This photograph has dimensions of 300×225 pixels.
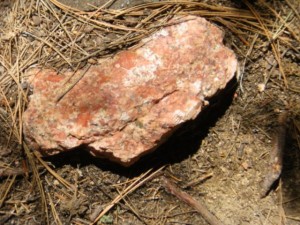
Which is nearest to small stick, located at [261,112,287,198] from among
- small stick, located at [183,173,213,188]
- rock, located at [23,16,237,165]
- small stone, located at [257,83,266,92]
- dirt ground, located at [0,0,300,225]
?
dirt ground, located at [0,0,300,225]

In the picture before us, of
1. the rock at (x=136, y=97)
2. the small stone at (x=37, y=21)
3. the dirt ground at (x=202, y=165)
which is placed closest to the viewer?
the rock at (x=136, y=97)

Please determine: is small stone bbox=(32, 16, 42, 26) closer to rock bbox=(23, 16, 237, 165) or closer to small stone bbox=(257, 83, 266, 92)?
rock bbox=(23, 16, 237, 165)

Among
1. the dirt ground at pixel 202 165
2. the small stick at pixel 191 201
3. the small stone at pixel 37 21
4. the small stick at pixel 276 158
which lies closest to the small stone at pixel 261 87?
the dirt ground at pixel 202 165

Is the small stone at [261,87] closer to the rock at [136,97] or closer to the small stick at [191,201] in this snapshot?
the rock at [136,97]

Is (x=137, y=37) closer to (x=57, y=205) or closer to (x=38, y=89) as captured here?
(x=38, y=89)

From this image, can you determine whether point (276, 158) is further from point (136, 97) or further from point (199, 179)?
point (136, 97)
